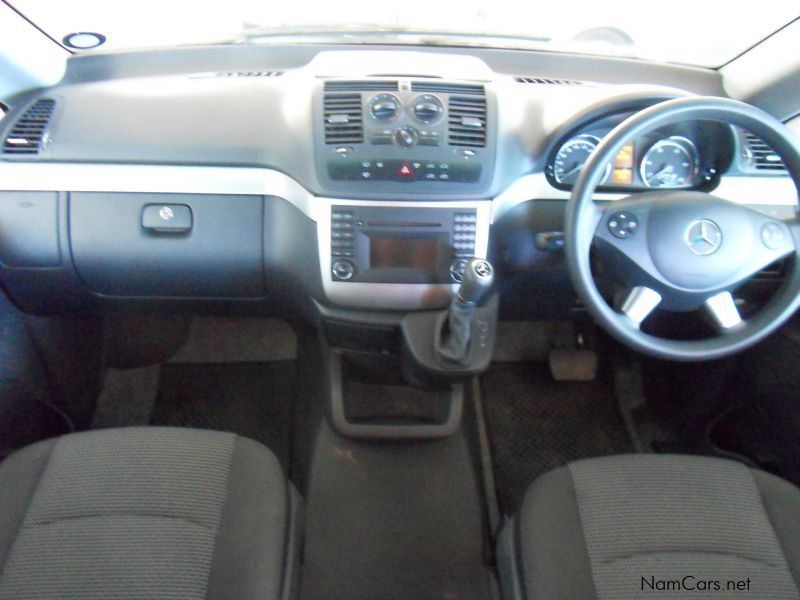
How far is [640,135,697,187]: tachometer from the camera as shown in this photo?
4.00 ft

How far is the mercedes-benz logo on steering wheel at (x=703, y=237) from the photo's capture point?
3.24 feet

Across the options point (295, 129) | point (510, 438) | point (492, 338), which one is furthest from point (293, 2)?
point (510, 438)

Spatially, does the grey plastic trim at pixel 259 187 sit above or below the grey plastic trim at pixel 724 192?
below

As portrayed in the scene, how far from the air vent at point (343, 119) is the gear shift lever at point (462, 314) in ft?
1.10

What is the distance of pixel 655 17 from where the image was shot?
155 centimetres

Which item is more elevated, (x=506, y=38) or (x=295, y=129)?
(x=506, y=38)

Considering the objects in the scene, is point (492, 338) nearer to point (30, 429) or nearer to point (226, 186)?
point (226, 186)

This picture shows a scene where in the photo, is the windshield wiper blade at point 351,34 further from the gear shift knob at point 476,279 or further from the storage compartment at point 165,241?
the gear shift knob at point 476,279

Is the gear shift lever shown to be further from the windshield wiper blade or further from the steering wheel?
the windshield wiper blade

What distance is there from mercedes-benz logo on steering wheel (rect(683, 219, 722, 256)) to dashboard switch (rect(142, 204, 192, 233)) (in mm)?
980

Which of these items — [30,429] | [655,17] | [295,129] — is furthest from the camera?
[655,17]

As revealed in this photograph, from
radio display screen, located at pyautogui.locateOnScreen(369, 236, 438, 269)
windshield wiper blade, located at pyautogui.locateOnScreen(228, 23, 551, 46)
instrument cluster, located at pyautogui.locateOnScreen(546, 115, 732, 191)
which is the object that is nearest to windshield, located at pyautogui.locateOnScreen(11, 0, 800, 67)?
windshield wiper blade, located at pyautogui.locateOnScreen(228, 23, 551, 46)

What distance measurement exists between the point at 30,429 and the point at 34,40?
92 centimetres

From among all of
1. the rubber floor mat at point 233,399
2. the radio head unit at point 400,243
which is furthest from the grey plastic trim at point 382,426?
the radio head unit at point 400,243
